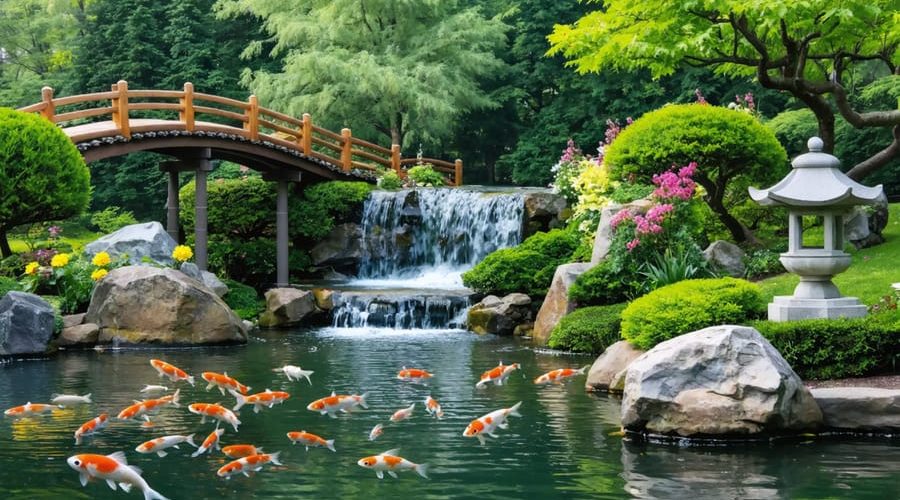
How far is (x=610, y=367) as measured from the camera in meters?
13.8

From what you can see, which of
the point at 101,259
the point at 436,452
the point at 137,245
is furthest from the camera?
the point at 137,245

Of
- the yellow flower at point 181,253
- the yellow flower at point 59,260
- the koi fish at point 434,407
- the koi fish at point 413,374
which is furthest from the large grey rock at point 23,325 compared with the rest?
the koi fish at point 434,407

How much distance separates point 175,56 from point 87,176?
17486 millimetres

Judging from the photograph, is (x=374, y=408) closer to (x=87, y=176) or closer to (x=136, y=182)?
(x=87, y=176)

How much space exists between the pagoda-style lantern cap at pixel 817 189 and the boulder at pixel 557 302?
16.9 ft

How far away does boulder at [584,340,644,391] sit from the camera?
539 inches

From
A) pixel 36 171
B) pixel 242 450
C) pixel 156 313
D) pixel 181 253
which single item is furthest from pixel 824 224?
pixel 36 171

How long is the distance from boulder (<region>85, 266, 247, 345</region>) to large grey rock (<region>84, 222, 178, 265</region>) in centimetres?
293

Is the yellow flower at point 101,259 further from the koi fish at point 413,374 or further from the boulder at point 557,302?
the koi fish at point 413,374

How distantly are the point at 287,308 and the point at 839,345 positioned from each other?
479 inches

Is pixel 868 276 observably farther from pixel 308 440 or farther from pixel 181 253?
pixel 181 253

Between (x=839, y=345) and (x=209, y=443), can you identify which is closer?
(x=209, y=443)

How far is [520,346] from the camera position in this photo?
1850 centimetres

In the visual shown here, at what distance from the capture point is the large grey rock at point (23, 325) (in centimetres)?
1742
